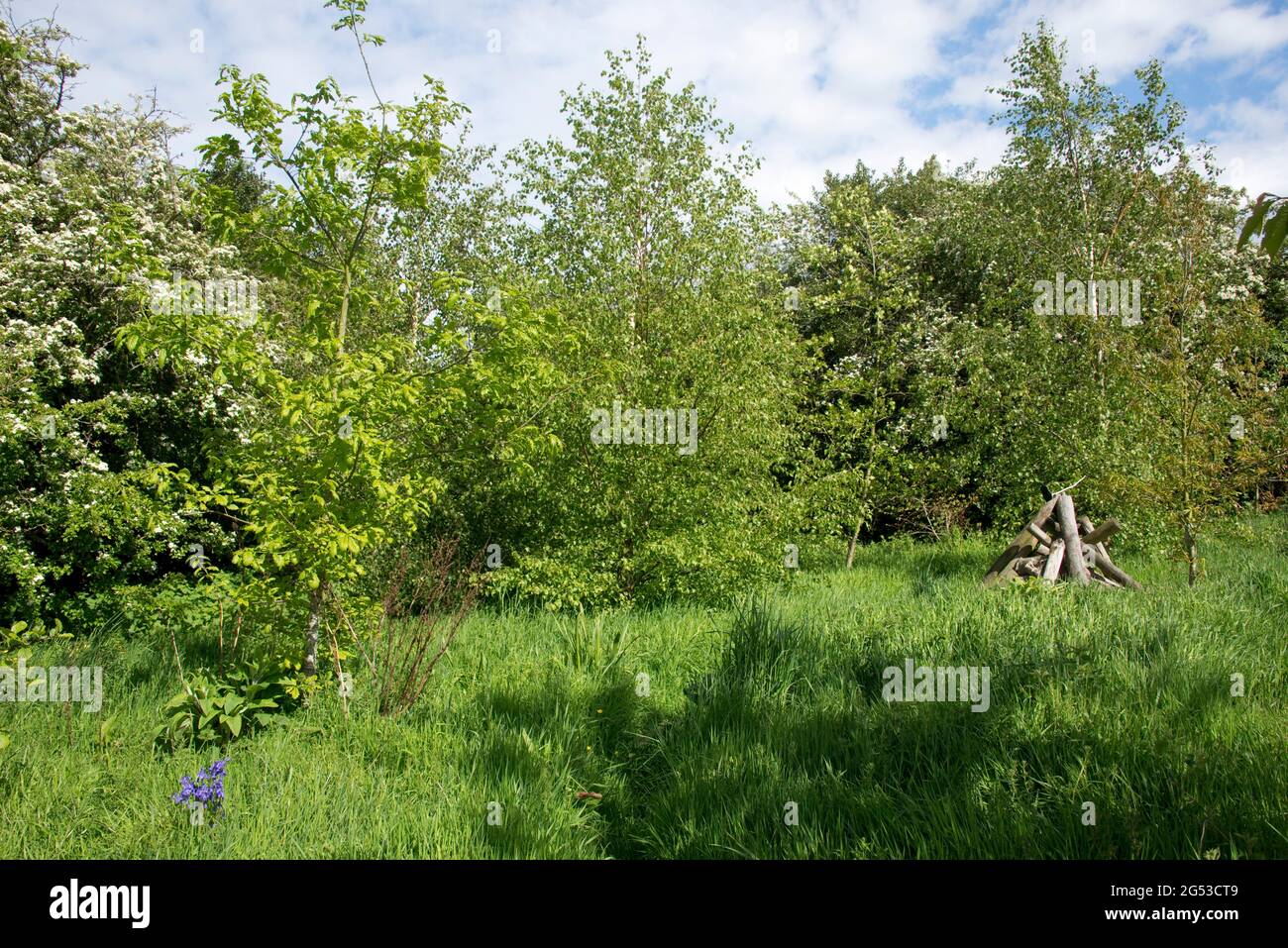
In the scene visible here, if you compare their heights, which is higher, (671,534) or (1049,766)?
(671,534)

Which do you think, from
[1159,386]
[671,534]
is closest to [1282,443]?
[1159,386]

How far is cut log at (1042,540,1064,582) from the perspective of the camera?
8164 mm

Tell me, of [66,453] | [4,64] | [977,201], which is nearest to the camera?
[66,453]

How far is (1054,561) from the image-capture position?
27.6 ft

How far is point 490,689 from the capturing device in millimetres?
5453

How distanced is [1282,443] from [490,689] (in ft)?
28.5

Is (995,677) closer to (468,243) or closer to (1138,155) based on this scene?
(1138,155)

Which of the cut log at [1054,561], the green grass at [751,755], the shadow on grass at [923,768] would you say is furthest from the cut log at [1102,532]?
the shadow on grass at [923,768]

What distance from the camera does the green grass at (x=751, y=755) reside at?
11.5 feet
